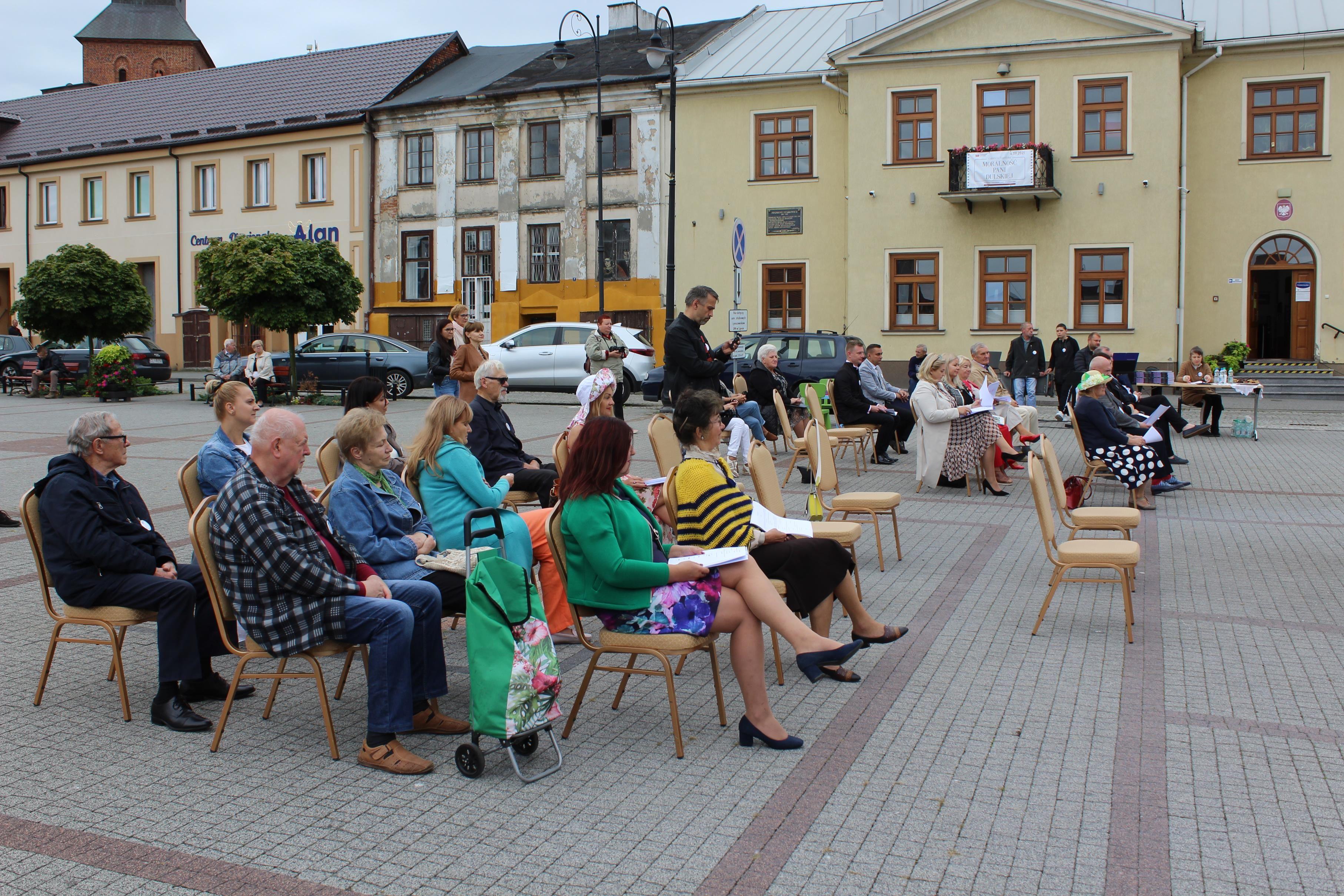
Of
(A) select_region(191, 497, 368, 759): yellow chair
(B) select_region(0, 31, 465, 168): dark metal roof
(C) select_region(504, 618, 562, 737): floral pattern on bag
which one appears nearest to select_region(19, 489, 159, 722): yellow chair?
(A) select_region(191, 497, 368, 759): yellow chair

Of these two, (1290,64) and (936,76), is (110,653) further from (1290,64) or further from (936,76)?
(1290,64)

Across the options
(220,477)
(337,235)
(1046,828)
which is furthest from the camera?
(337,235)

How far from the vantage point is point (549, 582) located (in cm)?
609

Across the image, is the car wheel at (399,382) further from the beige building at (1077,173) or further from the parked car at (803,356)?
the beige building at (1077,173)

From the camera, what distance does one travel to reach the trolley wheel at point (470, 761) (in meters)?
4.41

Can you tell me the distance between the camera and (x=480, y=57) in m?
40.3

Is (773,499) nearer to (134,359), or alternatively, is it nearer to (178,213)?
(134,359)

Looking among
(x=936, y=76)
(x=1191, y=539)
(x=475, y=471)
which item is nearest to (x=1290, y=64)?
(x=936, y=76)

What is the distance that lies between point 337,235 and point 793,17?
15788mm

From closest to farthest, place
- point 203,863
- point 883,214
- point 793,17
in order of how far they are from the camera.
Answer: point 203,863 < point 883,214 < point 793,17

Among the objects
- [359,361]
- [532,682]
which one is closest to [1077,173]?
[359,361]

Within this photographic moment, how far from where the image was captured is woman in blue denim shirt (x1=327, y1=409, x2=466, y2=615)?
5.24 meters

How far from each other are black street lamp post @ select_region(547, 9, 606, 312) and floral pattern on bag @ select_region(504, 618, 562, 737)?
893 inches

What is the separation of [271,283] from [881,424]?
14.6 m
